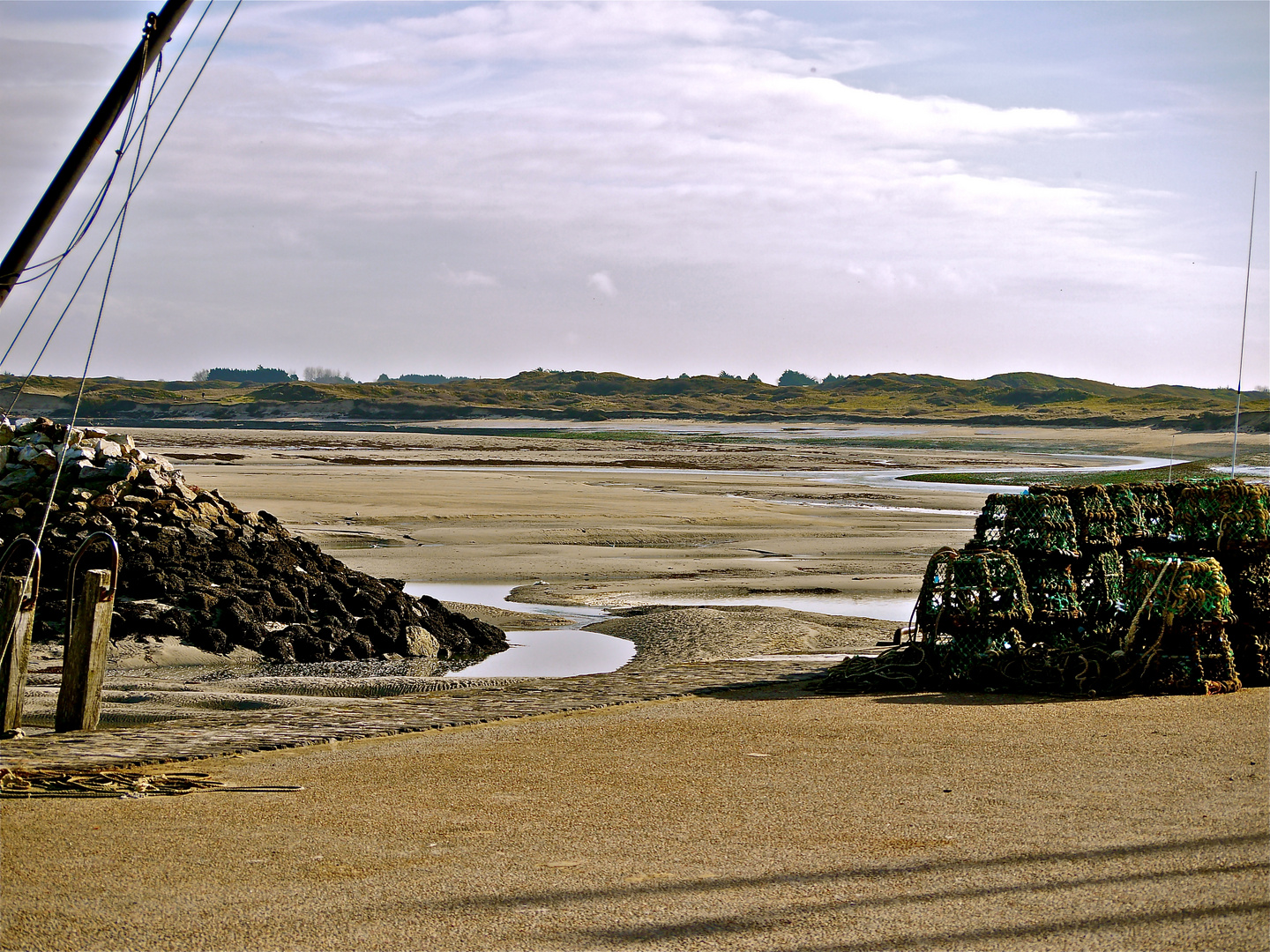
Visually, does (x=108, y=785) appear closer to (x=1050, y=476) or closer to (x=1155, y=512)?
(x=1155, y=512)

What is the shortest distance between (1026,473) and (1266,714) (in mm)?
41848

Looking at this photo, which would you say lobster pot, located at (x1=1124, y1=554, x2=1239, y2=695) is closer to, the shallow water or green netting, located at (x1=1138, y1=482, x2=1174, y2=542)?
green netting, located at (x1=1138, y1=482, x2=1174, y2=542)

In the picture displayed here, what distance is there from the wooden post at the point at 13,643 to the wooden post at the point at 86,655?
292 millimetres

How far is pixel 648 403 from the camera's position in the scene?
137m

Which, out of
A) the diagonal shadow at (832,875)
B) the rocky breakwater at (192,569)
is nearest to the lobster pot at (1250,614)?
the diagonal shadow at (832,875)

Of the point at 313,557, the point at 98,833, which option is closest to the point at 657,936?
the point at 98,833

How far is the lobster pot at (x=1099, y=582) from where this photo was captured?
10.9m

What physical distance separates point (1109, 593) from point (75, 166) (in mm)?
9422

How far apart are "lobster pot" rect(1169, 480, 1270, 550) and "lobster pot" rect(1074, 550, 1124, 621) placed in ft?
2.27

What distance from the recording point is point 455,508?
29484mm

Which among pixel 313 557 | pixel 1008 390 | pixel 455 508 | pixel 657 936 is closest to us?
pixel 657 936

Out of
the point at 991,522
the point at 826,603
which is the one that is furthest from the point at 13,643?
the point at 826,603

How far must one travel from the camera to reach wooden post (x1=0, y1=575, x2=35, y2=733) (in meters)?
8.59

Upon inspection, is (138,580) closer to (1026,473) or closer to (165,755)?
(165,755)
